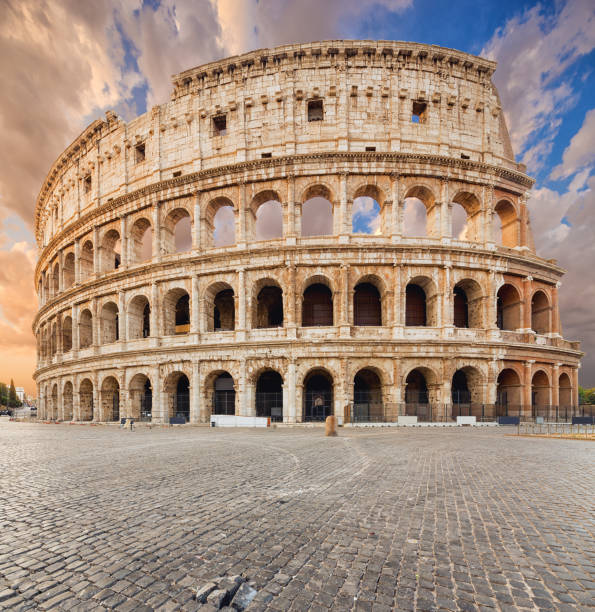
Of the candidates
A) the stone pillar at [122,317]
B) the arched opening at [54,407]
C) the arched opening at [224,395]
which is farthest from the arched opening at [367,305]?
the arched opening at [54,407]

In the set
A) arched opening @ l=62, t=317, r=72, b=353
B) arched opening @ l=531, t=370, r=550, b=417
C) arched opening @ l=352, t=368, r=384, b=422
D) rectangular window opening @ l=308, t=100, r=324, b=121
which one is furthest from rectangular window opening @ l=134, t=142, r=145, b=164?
arched opening @ l=531, t=370, r=550, b=417

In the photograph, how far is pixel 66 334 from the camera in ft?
95.0

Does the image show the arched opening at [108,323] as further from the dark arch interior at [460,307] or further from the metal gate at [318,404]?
the dark arch interior at [460,307]

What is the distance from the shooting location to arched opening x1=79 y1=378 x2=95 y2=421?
25.3 metres

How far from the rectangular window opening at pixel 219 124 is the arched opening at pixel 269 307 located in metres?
11.6

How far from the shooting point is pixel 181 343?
20.8m

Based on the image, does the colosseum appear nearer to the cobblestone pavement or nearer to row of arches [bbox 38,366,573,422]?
row of arches [bbox 38,366,573,422]

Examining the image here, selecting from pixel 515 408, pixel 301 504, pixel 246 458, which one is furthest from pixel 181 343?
pixel 515 408

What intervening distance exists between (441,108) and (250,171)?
1319 centimetres

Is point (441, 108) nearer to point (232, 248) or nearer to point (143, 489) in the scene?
point (232, 248)

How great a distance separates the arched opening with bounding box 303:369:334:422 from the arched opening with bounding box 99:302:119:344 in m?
15.1

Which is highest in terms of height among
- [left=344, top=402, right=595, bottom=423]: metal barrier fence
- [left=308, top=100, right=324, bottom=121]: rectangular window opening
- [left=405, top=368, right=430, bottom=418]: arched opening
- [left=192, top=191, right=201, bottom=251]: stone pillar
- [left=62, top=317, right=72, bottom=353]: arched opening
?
[left=308, top=100, right=324, bottom=121]: rectangular window opening

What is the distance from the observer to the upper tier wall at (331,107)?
837 inches

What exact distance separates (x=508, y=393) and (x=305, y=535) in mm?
22282
